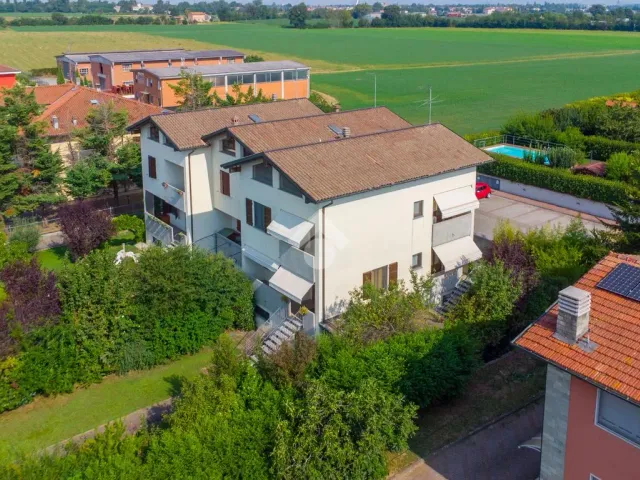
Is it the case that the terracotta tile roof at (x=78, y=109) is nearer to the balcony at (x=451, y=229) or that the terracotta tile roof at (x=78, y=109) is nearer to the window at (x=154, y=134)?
the window at (x=154, y=134)

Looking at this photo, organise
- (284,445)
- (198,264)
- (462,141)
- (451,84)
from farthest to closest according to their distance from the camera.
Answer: (451,84)
(462,141)
(198,264)
(284,445)

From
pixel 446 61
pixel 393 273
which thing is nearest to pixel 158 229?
pixel 393 273

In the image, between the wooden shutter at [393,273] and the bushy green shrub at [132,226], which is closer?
the wooden shutter at [393,273]

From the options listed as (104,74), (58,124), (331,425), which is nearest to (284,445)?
(331,425)

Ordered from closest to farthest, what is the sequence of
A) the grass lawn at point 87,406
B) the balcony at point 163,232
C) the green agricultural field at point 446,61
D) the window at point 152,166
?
the grass lawn at point 87,406 → the balcony at point 163,232 → the window at point 152,166 → the green agricultural field at point 446,61

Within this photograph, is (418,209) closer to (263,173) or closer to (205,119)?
(263,173)

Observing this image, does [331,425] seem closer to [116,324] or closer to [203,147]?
[116,324]

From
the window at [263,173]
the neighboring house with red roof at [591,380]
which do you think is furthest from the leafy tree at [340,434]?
the window at [263,173]
